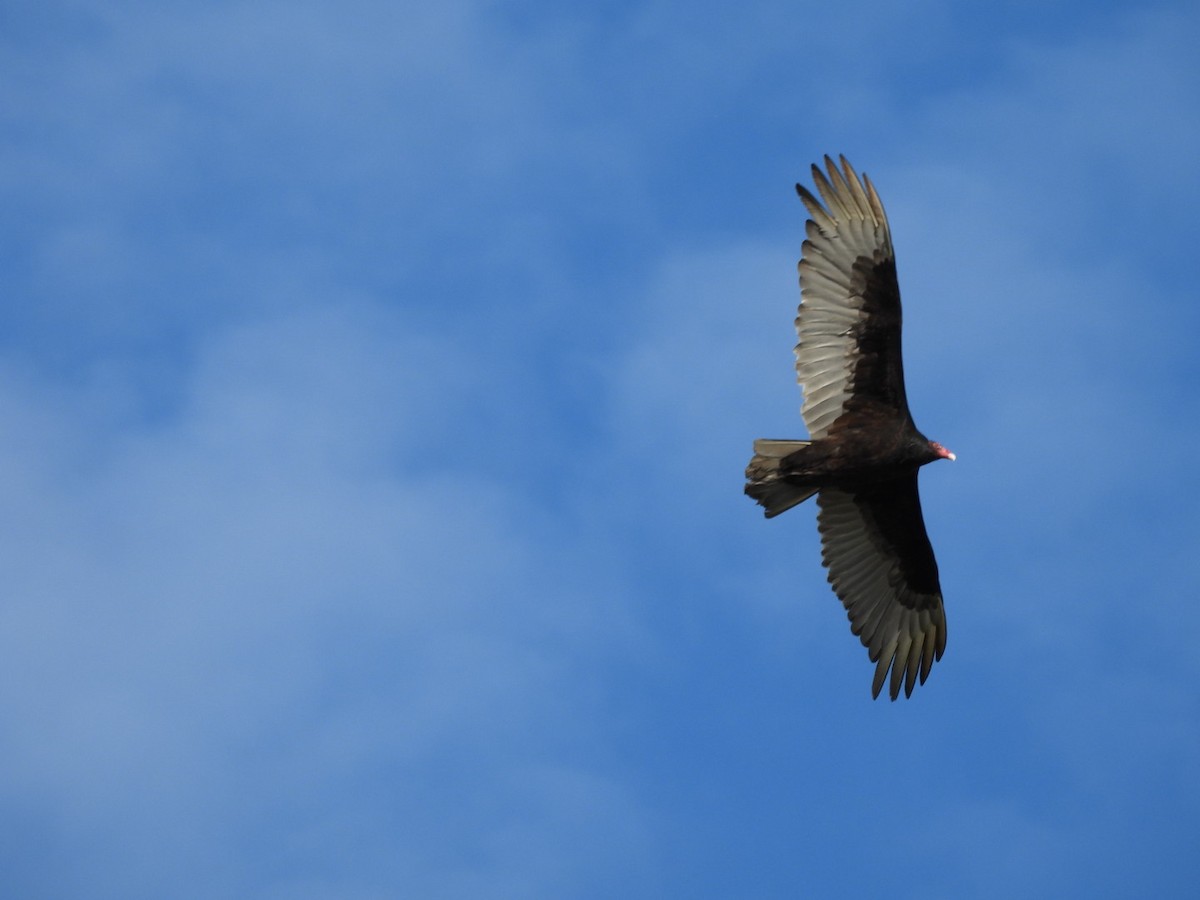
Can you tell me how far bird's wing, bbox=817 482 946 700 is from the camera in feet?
47.7

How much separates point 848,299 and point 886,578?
282 centimetres

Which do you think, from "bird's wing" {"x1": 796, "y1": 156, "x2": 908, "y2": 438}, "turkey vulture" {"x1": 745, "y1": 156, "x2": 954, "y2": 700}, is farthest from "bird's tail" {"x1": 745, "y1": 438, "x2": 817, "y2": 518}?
"bird's wing" {"x1": 796, "y1": 156, "x2": 908, "y2": 438}

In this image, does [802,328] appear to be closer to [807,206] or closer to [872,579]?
[807,206]

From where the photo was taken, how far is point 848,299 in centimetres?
1343

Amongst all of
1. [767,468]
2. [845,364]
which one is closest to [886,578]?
[767,468]

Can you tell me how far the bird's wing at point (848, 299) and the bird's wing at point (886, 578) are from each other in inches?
51.5

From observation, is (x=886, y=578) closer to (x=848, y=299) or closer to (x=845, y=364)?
(x=845, y=364)

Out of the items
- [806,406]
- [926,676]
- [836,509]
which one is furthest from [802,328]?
[926,676]

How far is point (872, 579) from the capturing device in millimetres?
14742

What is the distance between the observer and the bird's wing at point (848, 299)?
44.0ft

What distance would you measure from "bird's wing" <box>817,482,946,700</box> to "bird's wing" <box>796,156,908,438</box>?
1309 mm

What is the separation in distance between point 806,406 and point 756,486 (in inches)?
32.3

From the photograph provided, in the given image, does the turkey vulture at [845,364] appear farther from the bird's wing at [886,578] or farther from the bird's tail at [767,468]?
the bird's wing at [886,578]

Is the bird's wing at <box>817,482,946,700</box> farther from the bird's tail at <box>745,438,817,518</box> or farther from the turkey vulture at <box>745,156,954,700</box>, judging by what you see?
the bird's tail at <box>745,438,817,518</box>
